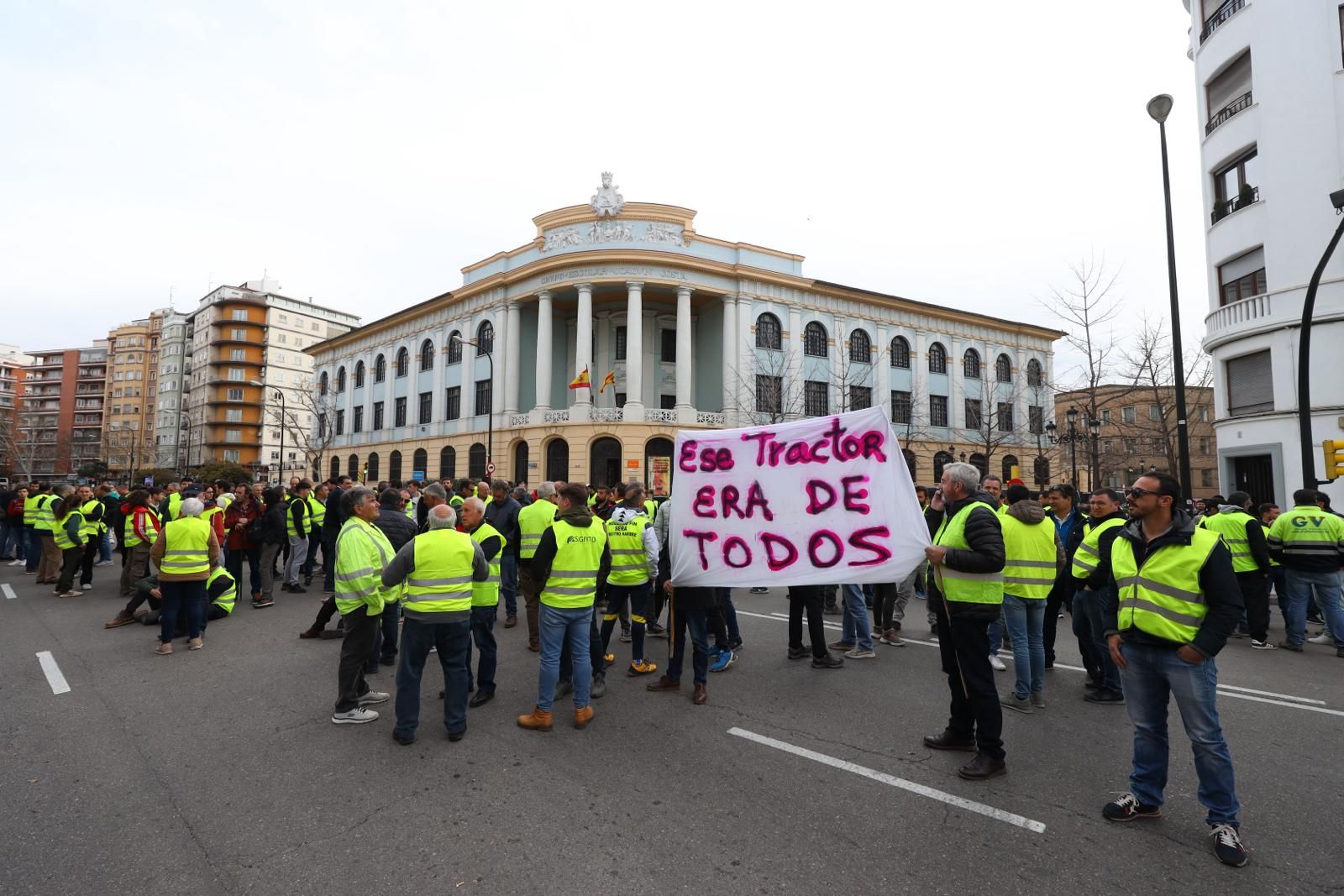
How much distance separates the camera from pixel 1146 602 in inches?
142

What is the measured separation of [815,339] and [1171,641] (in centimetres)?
3400

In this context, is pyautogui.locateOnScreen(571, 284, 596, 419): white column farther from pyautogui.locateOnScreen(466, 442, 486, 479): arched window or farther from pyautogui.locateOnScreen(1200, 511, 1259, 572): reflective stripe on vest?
pyautogui.locateOnScreen(1200, 511, 1259, 572): reflective stripe on vest

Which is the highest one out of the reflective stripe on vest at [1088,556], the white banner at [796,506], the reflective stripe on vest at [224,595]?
the white banner at [796,506]

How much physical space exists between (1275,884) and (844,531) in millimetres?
2946

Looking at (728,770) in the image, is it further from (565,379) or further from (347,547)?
(565,379)

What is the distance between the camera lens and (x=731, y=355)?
3303 centimetres

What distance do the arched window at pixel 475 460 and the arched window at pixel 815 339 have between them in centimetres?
1927

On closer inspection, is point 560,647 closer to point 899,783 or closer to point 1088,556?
point 899,783

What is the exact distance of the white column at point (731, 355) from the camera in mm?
33000

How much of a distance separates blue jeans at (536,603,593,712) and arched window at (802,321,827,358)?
106 feet

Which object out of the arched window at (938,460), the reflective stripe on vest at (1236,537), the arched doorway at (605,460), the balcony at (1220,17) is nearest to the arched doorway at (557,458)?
the arched doorway at (605,460)

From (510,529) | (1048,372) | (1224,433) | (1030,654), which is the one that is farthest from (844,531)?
(1048,372)

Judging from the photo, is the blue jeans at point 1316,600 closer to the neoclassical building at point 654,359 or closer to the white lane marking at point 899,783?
the white lane marking at point 899,783

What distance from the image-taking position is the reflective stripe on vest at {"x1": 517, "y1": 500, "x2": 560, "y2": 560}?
25.5ft
